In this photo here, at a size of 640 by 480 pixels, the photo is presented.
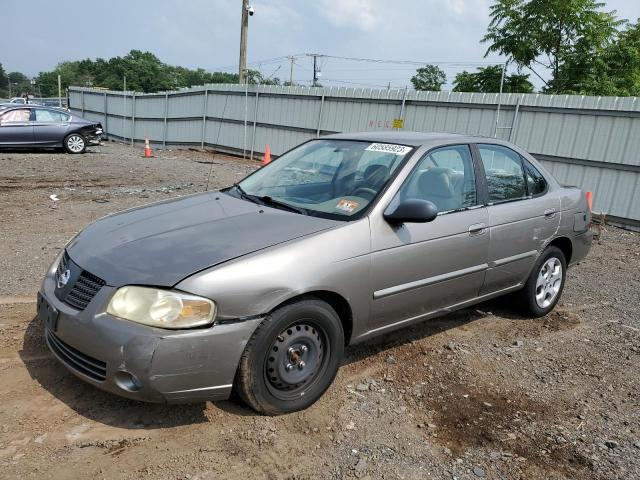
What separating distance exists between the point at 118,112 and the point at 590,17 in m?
21.8

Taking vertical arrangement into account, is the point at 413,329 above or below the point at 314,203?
below

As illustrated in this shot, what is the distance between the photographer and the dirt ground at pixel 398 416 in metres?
2.69

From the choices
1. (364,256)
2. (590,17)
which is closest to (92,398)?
(364,256)

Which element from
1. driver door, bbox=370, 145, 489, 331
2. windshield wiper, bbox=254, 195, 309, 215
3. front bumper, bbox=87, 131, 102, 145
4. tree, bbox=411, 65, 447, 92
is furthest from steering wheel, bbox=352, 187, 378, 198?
tree, bbox=411, 65, 447, 92

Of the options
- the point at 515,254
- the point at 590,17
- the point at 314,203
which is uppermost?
the point at 590,17

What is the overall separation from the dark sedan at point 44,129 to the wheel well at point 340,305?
1528cm

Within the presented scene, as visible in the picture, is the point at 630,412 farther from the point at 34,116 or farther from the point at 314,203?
the point at 34,116

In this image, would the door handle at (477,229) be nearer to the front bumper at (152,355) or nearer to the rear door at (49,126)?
the front bumper at (152,355)

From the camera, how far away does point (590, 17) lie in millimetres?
19938

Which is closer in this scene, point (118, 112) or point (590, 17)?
point (590, 17)

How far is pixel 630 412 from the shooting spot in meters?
3.44

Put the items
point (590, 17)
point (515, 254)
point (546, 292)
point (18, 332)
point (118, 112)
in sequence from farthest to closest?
point (118, 112) → point (590, 17) → point (546, 292) → point (515, 254) → point (18, 332)

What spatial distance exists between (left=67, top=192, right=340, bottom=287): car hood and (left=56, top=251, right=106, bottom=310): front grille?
1.6 inches

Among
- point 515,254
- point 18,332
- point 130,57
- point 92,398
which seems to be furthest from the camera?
point 130,57
